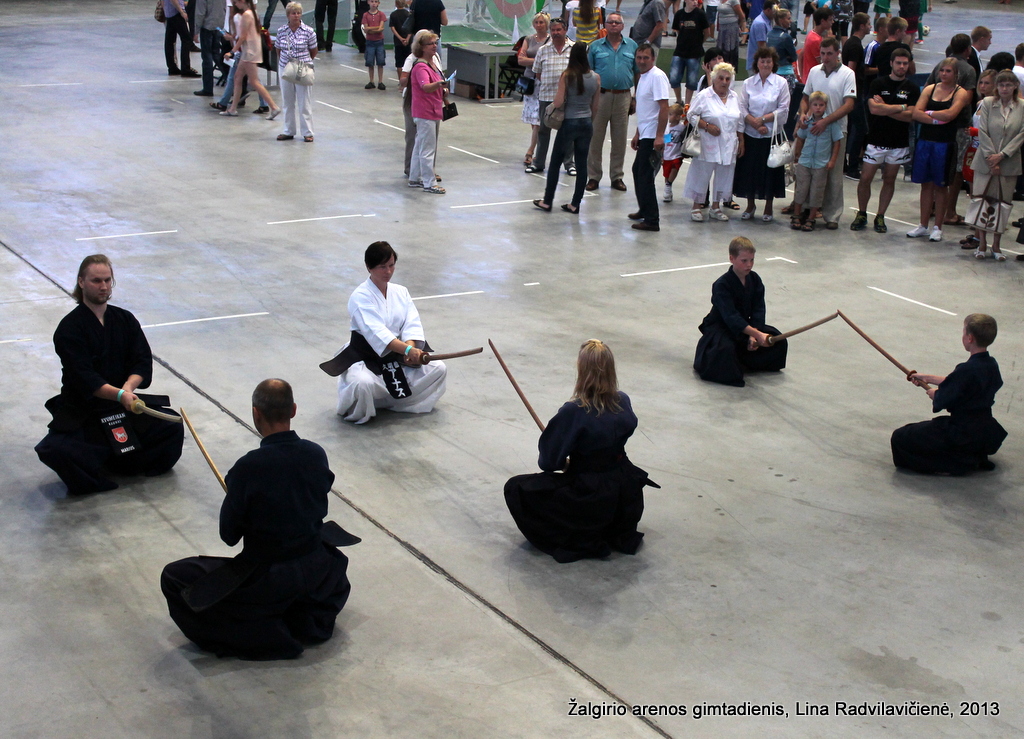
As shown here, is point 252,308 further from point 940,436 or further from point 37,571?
point 940,436

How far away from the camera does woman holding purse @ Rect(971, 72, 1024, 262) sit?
11.0 metres

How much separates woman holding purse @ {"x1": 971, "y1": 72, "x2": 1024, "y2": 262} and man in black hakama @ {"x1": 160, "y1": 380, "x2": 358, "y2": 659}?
885cm

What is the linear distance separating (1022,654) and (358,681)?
10.1ft

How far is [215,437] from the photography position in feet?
23.6

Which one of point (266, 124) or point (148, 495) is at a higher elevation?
point (266, 124)

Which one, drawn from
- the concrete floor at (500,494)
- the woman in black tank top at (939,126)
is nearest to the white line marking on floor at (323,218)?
the concrete floor at (500,494)

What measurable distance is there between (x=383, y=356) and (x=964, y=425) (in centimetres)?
377

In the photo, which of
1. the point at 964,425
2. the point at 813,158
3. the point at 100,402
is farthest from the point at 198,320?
the point at 813,158

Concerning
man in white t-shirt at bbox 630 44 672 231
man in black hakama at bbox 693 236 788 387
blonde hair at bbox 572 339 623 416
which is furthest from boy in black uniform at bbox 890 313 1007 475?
man in white t-shirt at bbox 630 44 672 231

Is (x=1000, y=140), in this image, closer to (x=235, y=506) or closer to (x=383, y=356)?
(x=383, y=356)

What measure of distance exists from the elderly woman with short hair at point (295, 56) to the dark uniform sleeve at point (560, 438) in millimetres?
10814

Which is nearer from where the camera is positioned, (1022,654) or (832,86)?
(1022,654)

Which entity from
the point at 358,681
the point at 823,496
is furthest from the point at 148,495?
the point at 823,496

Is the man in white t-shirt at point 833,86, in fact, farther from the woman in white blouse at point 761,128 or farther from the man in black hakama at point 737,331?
the man in black hakama at point 737,331
